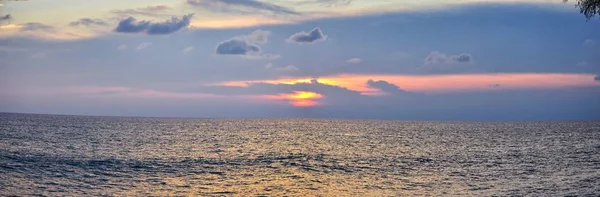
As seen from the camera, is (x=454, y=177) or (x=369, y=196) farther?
(x=454, y=177)

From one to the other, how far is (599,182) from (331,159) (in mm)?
37686

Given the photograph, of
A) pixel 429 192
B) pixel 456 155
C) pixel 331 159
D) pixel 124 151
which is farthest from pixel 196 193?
pixel 456 155

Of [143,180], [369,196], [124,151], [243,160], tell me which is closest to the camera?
[369,196]

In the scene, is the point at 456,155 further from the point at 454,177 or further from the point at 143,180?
the point at 143,180

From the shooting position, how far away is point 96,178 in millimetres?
57875

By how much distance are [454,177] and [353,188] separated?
13245 millimetres

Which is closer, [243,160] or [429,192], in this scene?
[429,192]

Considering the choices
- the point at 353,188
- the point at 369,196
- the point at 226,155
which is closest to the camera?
the point at 369,196

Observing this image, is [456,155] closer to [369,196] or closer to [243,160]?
[243,160]

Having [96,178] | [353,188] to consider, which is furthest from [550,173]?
[96,178]

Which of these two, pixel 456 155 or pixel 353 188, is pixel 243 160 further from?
pixel 456 155

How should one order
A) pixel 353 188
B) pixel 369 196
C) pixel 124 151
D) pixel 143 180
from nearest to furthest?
pixel 369 196 → pixel 353 188 → pixel 143 180 → pixel 124 151

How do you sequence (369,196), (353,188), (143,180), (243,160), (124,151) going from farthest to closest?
1. (124,151)
2. (243,160)
3. (143,180)
4. (353,188)
5. (369,196)

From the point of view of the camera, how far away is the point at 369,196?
4769 cm
